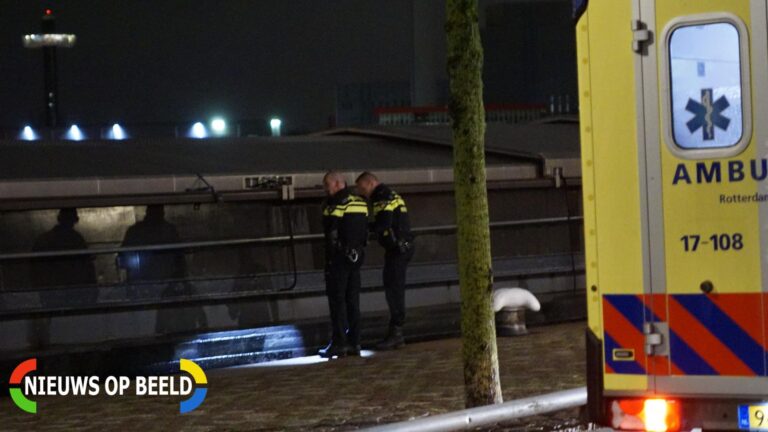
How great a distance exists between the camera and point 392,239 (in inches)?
561

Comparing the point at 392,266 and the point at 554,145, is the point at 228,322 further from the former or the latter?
the point at 554,145

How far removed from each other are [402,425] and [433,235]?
29.4ft

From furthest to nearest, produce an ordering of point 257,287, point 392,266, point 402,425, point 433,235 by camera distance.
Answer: point 433,235 < point 257,287 < point 392,266 < point 402,425

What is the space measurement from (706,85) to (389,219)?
26.6 feet

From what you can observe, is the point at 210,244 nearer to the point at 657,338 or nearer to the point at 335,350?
the point at 335,350

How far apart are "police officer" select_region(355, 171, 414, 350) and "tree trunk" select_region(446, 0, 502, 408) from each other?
161 inches

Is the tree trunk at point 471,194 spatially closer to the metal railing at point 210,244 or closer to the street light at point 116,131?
the metal railing at point 210,244

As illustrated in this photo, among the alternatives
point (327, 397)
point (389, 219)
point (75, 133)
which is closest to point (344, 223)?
point (389, 219)

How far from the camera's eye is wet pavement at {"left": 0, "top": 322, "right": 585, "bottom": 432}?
1013 centimetres

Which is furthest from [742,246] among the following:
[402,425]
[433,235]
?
[433,235]

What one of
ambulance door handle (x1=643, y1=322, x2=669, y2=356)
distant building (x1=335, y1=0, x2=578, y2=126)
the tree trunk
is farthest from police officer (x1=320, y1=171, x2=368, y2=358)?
distant building (x1=335, y1=0, x2=578, y2=126)

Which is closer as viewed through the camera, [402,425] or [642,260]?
[642,260]

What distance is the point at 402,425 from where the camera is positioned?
833 cm

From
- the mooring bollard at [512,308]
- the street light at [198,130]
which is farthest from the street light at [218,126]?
the mooring bollard at [512,308]
